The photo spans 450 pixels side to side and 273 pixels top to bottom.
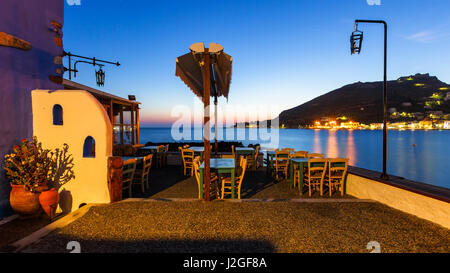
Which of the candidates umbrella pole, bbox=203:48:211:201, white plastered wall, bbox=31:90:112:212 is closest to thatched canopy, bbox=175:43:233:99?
umbrella pole, bbox=203:48:211:201

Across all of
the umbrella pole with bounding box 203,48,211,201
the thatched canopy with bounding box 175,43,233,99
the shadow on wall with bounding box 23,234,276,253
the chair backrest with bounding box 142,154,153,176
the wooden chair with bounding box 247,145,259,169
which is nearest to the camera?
the shadow on wall with bounding box 23,234,276,253

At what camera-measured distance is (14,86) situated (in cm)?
361

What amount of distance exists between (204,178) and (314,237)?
79.7 inches

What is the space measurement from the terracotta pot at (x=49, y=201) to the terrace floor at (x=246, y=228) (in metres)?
0.71

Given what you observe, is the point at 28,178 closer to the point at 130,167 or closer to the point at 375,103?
the point at 130,167

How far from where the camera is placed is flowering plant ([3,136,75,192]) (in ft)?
10.3

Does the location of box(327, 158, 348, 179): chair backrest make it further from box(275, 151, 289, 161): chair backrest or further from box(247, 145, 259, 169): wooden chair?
box(247, 145, 259, 169): wooden chair

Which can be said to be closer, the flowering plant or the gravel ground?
the gravel ground

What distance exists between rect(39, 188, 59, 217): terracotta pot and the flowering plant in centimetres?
15

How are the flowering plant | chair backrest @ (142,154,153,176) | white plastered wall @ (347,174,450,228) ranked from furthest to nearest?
chair backrest @ (142,154,153,176)
the flowering plant
white plastered wall @ (347,174,450,228)

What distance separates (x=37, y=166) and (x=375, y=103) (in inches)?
4351

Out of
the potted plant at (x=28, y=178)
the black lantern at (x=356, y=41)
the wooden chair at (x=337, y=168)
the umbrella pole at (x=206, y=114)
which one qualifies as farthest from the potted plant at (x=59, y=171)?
the black lantern at (x=356, y=41)
